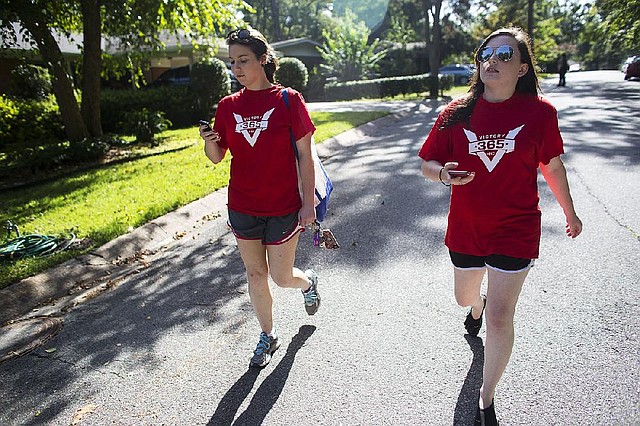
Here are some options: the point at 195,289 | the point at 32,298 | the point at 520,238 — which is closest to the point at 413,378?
the point at 520,238

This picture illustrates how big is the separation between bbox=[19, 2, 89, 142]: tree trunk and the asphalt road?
7.94 meters

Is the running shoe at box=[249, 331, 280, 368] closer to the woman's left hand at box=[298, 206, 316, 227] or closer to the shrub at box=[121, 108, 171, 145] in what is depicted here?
the woman's left hand at box=[298, 206, 316, 227]

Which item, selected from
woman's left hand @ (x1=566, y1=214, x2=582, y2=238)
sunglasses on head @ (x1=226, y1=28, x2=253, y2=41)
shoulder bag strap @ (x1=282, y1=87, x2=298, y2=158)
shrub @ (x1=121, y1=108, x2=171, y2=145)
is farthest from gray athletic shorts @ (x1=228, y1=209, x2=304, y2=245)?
shrub @ (x1=121, y1=108, x2=171, y2=145)

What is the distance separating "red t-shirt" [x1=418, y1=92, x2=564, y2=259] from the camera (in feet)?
7.83

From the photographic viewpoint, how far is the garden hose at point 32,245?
509cm

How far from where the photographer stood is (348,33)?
34.5 meters

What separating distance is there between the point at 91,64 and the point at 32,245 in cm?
839

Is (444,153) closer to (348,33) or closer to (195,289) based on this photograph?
(195,289)

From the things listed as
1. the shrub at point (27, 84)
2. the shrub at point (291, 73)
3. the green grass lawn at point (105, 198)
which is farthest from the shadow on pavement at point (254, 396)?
the shrub at point (291, 73)

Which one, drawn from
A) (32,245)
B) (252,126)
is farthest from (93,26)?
(252,126)

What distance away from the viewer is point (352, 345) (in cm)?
334

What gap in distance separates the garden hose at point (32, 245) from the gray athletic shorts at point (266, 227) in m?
3.13

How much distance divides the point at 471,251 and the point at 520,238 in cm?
25

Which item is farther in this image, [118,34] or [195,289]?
[118,34]
